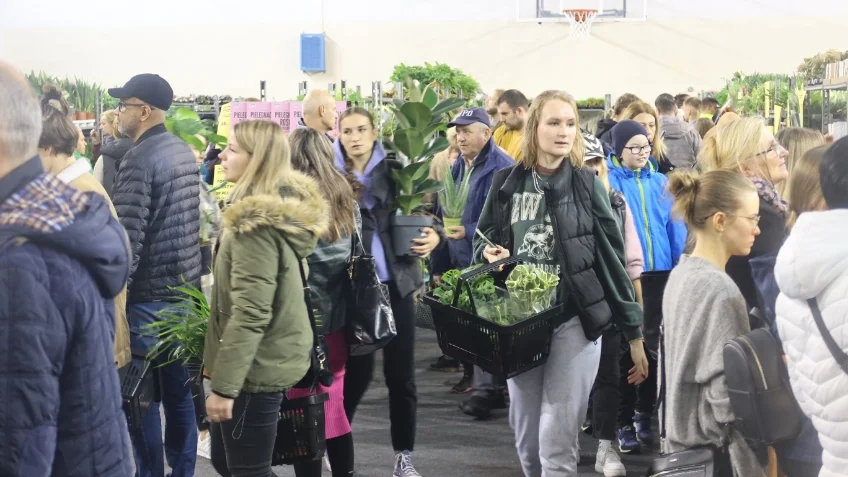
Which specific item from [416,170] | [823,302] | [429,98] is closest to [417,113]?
[429,98]

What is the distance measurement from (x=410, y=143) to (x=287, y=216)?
0.99 m

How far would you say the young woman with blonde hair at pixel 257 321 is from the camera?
8.38 ft

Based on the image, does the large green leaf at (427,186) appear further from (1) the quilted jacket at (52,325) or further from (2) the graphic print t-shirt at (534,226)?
(1) the quilted jacket at (52,325)

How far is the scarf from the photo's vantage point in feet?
8.43

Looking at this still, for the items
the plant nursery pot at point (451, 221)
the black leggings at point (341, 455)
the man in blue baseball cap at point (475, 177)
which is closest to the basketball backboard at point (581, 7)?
the man in blue baseball cap at point (475, 177)

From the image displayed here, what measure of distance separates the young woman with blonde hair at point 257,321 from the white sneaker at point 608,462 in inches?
67.5

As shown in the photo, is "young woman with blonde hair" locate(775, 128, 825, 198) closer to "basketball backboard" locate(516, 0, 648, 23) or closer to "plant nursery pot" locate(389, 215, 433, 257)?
"plant nursery pot" locate(389, 215, 433, 257)

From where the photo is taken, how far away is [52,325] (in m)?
1.53

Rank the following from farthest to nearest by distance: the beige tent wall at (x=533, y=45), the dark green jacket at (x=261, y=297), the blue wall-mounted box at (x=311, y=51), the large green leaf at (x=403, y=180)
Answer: the blue wall-mounted box at (x=311, y=51)
the beige tent wall at (x=533, y=45)
the large green leaf at (x=403, y=180)
the dark green jacket at (x=261, y=297)

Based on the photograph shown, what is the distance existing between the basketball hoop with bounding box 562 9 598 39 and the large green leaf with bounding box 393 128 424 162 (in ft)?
42.8

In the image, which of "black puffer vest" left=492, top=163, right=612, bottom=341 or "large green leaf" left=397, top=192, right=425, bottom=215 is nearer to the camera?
"black puffer vest" left=492, top=163, right=612, bottom=341

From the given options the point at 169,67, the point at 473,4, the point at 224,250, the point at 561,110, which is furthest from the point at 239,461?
the point at 473,4

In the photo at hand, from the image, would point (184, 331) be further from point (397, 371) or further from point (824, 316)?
point (824, 316)

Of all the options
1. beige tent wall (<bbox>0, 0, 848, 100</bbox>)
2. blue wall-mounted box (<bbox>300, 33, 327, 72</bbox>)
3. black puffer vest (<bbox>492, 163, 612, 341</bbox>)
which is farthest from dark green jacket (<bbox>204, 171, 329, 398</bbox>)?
blue wall-mounted box (<bbox>300, 33, 327, 72</bbox>)
